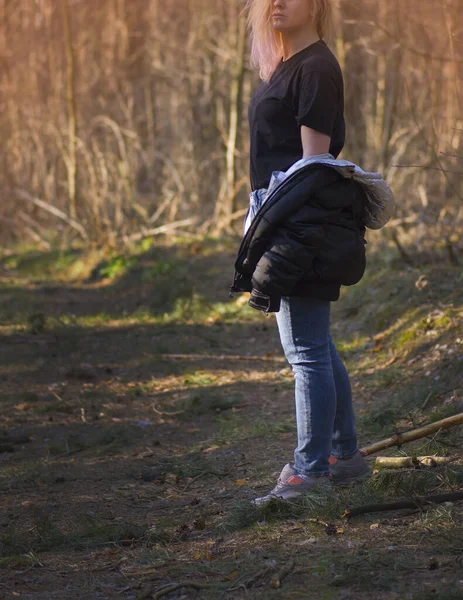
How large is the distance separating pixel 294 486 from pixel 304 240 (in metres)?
0.95

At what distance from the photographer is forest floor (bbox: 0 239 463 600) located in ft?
9.06

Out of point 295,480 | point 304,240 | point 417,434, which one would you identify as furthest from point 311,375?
point 417,434

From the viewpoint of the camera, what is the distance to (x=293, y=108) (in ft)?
10.2

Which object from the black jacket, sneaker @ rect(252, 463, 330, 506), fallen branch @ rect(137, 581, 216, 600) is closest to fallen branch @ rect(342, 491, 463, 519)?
sneaker @ rect(252, 463, 330, 506)

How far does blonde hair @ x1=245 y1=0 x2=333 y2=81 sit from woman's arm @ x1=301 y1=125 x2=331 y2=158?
344 mm

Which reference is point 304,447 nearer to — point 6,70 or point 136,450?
point 136,450

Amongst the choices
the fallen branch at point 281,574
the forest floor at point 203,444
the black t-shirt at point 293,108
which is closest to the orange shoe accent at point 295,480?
the forest floor at point 203,444

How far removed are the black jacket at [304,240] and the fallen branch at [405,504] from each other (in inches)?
30.5

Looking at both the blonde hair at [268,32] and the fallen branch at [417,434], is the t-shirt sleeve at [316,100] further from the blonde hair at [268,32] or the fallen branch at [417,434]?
the fallen branch at [417,434]

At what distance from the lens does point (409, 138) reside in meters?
9.55

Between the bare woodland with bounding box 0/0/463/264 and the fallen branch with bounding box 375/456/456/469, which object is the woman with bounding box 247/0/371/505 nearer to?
the fallen branch with bounding box 375/456/456/469

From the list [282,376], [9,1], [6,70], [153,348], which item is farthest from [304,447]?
[9,1]

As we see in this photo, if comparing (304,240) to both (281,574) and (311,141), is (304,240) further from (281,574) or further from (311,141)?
(281,574)

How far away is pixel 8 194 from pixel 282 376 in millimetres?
9468
